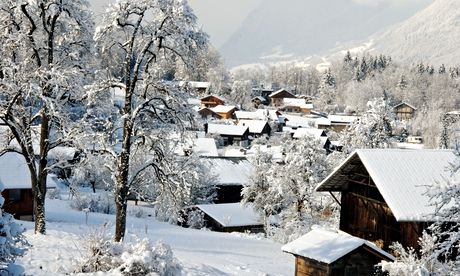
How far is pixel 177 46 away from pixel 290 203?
72.2ft

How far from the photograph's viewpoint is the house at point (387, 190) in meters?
19.7

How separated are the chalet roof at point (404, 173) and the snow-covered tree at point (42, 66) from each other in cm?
1186

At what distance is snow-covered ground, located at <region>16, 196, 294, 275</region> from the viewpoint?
631 inches

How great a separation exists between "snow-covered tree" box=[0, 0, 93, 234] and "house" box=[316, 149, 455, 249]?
38.8 ft

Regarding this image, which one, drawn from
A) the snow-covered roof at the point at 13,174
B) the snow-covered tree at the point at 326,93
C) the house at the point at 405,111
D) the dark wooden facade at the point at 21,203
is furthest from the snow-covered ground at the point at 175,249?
the snow-covered tree at the point at 326,93

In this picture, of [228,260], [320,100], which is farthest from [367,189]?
[320,100]

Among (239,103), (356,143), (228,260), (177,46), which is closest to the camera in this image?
(177,46)


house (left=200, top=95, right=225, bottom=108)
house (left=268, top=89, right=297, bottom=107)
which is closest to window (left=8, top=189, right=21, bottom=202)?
house (left=200, top=95, right=225, bottom=108)

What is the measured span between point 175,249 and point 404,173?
10790 millimetres

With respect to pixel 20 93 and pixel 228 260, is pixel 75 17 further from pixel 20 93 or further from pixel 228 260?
pixel 228 260

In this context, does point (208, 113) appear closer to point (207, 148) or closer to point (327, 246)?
point (207, 148)

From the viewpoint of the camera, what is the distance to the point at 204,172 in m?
47.8

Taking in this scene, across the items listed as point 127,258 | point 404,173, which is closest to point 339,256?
point 404,173

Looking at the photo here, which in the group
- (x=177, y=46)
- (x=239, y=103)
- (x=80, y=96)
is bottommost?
(x=80, y=96)
